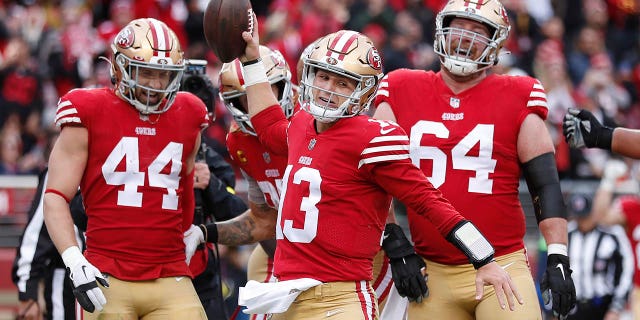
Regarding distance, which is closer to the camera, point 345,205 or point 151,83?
point 345,205

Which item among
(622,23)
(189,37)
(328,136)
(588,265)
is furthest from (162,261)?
(622,23)

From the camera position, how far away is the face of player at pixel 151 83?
561cm

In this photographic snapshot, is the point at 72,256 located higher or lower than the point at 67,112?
lower

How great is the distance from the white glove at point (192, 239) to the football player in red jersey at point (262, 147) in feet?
1.39

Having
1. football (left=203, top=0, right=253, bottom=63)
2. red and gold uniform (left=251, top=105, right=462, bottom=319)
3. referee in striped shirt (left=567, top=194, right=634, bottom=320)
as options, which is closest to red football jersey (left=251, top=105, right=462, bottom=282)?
red and gold uniform (left=251, top=105, right=462, bottom=319)

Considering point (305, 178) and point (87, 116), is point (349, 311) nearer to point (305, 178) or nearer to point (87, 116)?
point (305, 178)

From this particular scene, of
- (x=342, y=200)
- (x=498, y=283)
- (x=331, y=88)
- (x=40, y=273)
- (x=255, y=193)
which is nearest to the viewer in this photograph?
(x=498, y=283)

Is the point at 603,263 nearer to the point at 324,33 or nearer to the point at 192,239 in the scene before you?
the point at 192,239

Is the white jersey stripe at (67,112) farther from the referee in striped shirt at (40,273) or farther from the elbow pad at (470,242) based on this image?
the elbow pad at (470,242)

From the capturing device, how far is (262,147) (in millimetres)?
6273

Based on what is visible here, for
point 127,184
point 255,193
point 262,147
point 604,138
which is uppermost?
point 604,138

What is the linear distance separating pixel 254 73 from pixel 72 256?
118 centimetres

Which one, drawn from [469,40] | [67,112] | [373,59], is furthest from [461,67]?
[67,112]

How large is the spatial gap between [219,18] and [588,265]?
5269 mm
